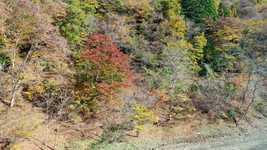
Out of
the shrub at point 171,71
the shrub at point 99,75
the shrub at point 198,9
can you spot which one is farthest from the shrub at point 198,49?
the shrub at point 99,75

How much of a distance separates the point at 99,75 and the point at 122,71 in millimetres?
1908

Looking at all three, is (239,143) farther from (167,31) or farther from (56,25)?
(56,25)

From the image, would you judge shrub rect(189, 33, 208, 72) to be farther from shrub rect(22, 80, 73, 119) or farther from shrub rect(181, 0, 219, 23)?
shrub rect(22, 80, 73, 119)

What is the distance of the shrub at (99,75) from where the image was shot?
32.6 meters

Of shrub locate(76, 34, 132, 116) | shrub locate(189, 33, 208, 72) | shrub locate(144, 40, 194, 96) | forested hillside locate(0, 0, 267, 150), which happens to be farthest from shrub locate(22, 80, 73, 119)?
shrub locate(189, 33, 208, 72)

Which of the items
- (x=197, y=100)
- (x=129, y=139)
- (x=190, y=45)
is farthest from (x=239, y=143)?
(x=190, y=45)

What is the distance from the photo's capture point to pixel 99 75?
32.8 meters

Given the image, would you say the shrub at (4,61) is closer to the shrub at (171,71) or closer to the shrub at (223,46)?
the shrub at (171,71)

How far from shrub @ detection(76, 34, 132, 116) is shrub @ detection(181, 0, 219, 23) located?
22583 mm

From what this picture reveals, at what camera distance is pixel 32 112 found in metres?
31.9

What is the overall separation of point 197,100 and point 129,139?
38.0ft

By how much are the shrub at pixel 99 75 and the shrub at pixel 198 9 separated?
22.6 m

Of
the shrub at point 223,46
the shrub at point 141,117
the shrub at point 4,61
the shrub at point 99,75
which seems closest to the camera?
the shrub at point 4,61

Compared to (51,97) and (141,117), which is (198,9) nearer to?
(141,117)
